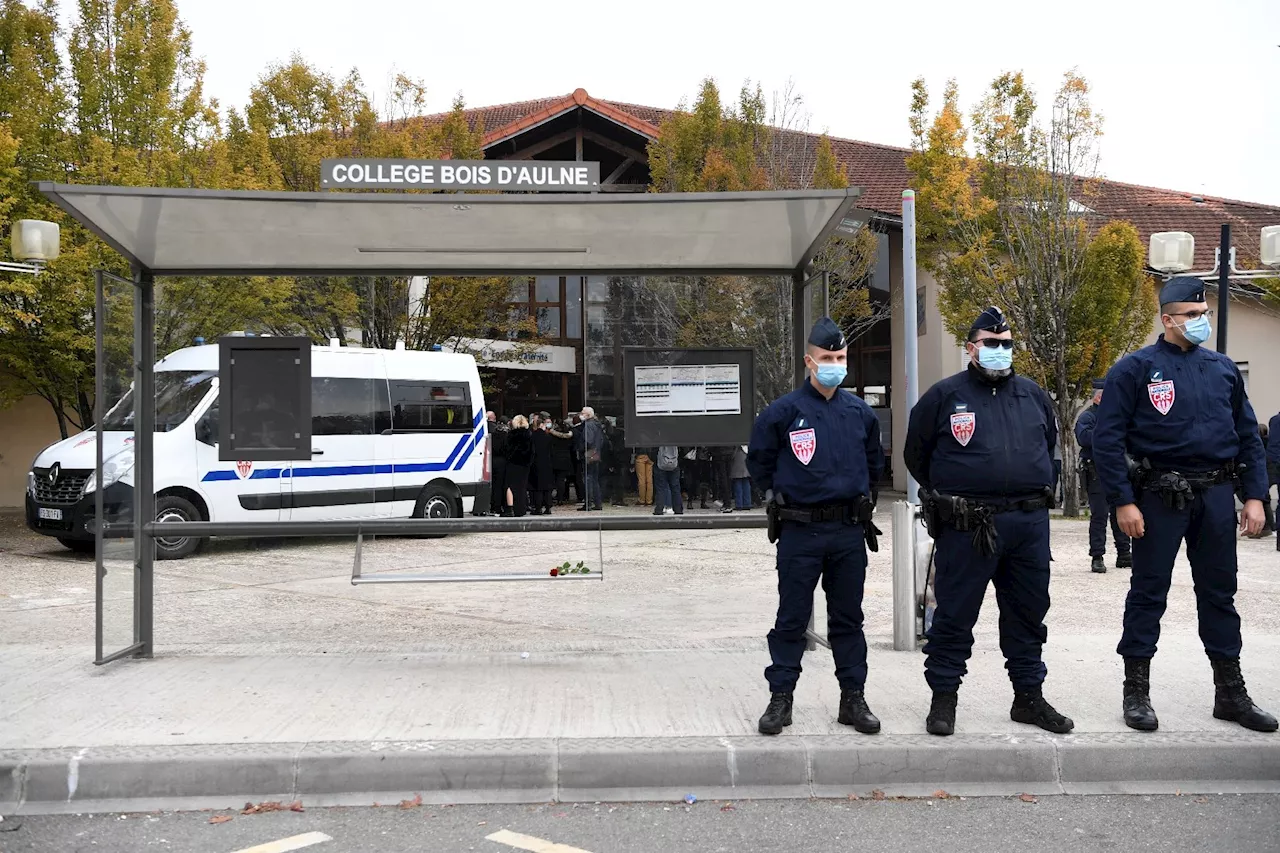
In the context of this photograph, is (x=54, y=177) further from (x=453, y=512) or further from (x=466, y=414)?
(x=453, y=512)

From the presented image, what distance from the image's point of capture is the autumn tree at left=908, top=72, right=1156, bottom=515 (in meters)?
20.1

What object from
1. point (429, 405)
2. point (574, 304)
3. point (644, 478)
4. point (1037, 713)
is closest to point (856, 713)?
point (1037, 713)

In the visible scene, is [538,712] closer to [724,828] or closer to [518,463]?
[724,828]

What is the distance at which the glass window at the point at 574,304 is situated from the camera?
838 centimetres

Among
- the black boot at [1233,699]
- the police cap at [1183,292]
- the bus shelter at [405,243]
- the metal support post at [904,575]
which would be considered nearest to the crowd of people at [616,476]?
the bus shelter at [405,243]

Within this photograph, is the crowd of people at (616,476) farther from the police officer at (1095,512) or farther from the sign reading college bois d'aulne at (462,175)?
the police officer at (1095,512)

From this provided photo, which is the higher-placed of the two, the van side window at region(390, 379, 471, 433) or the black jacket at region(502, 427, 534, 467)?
the van side window at region(390, 379, 471, 433)

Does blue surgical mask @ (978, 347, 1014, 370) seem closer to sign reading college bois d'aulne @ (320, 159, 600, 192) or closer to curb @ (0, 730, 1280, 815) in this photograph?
curb @ (0, 730, 1280, 815)

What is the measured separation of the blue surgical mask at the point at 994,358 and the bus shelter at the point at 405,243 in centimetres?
117

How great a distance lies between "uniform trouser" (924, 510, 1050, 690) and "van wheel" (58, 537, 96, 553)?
11.8 metres

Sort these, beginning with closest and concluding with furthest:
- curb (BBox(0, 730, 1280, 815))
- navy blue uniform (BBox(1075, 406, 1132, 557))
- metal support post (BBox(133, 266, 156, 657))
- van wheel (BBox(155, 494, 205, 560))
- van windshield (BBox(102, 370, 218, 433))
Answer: curb (BBox(0, 730, 1280, 815)) → van windshield (BBox(102, 370, 218, 433)) → metal support post (BBox(133, 266, 156, 657)) → van wheel (BBox(155, 494, 205, 560)) → navy blue uniform (BBox(1075, 406, 1132, 557))

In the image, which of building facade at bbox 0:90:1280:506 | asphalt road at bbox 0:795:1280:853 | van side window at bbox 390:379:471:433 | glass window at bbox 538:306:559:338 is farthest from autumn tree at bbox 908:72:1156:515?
asphalt road at bbox 0:795:1280:853

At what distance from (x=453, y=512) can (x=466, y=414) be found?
7.46 feet

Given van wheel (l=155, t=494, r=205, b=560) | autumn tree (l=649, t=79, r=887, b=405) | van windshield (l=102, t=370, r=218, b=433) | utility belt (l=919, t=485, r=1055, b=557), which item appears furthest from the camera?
autumn tree (l=649, t=79, r=887, b=405)
